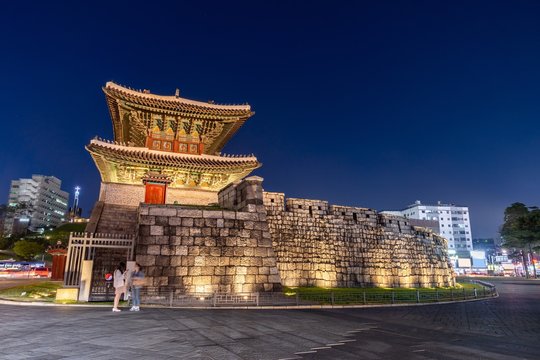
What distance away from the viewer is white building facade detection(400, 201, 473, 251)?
4392 inches

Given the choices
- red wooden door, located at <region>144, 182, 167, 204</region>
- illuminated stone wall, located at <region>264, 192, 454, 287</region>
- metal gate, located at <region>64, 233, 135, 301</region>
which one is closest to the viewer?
metal gate, located at <region>64, 233, 135, 301</region>

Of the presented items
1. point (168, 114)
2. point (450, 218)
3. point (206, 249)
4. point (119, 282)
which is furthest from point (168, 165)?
point (450, 218)

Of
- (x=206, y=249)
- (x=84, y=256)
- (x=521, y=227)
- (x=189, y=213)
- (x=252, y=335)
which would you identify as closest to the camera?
(x=252, y=335)

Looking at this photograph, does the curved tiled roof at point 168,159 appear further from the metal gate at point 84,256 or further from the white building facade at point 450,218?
the white building facade at point 450,218

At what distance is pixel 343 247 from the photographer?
2177 centimetres

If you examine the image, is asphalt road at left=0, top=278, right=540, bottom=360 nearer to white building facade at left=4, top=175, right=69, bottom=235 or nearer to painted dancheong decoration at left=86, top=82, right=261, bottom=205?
painted dancheong decoration at left=86, top=82, right=261, bottom=205

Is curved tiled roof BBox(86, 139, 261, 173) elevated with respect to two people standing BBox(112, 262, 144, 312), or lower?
elevated

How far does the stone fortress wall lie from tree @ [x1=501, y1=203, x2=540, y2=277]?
28.6 m

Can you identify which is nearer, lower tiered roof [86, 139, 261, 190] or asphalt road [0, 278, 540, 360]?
asphalt road [0, 278, 540, 360]

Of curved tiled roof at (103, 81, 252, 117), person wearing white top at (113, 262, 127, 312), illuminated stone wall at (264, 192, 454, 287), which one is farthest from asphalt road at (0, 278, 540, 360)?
curved tiled roof at (103, 81, 252, 117)

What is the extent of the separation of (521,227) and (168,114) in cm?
5009

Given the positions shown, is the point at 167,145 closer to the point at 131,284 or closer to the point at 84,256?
the point at 84,256

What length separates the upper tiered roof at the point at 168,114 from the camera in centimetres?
2650

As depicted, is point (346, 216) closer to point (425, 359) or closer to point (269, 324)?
point (269, 324)
